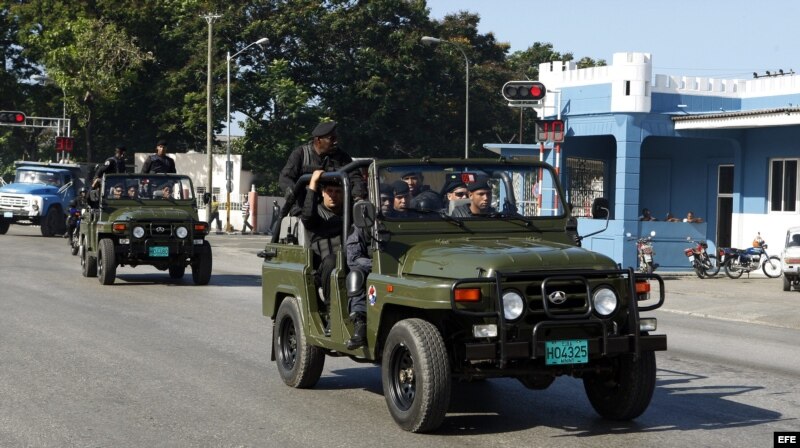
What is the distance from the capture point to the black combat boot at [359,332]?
8.43 meters

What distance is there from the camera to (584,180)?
3441cm

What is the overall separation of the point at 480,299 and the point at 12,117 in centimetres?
5470

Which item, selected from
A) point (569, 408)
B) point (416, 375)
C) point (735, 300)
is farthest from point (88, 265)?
point (416, 375)

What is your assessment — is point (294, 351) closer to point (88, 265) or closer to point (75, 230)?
point (88, 265)

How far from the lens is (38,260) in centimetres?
2681

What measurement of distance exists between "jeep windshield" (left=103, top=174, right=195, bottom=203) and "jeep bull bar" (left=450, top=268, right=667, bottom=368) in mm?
14493

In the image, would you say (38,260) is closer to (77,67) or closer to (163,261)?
(163,261)

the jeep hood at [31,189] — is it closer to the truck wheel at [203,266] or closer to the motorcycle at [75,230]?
the motorcycle at [75,230]

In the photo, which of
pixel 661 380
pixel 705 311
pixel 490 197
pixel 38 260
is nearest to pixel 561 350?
pixel 490 197

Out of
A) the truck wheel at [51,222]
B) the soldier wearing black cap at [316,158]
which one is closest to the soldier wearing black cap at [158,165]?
the soldier wearing black cap at [316,158]

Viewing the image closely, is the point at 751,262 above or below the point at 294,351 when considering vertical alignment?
below

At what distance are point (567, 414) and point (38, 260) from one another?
20564 millimetres

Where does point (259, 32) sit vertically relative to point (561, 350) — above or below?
above

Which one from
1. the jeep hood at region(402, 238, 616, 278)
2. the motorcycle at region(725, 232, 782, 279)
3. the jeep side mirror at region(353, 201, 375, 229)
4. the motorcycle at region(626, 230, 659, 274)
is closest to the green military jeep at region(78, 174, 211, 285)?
the motorcycle at region(626, 230, 659, 274)
